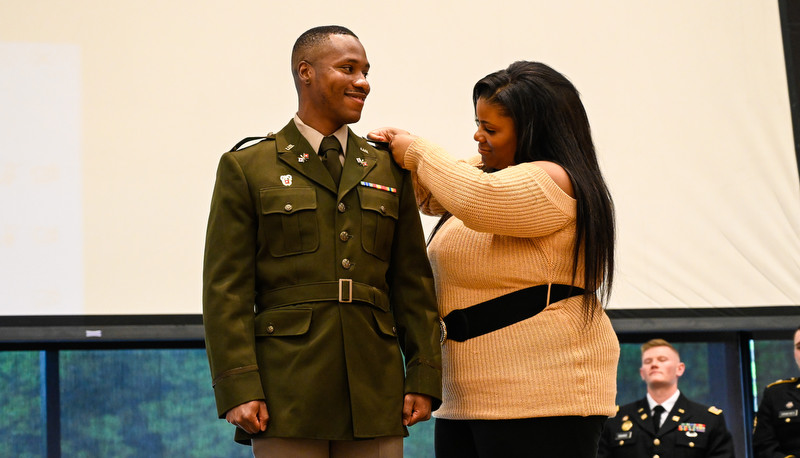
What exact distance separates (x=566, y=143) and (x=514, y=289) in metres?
0.32

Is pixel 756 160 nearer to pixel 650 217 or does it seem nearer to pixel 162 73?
pixel 650 217

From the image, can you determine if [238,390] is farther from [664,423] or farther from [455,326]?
[664,423]

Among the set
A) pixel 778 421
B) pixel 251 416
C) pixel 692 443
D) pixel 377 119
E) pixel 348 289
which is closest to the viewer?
pixel 251 416

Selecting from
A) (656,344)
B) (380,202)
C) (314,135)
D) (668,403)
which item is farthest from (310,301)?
(668,403)

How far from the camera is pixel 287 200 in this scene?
5.65ft

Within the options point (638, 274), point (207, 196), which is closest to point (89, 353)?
point (207, 196)

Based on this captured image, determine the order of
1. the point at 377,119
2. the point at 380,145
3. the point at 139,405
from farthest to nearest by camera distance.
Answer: the point at 139,405
the point at 377,119
the point at 380,145

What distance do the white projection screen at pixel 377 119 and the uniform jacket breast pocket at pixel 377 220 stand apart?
5.41 feet

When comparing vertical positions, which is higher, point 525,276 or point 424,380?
point 525,276

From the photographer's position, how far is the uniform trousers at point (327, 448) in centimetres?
164

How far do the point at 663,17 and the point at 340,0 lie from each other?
1302mm

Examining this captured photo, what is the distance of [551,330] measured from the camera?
1.77 metres

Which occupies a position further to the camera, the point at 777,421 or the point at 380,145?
the point at 777,421

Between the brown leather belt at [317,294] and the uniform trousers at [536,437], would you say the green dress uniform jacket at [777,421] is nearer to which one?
the uniform trousers at [536,437]
